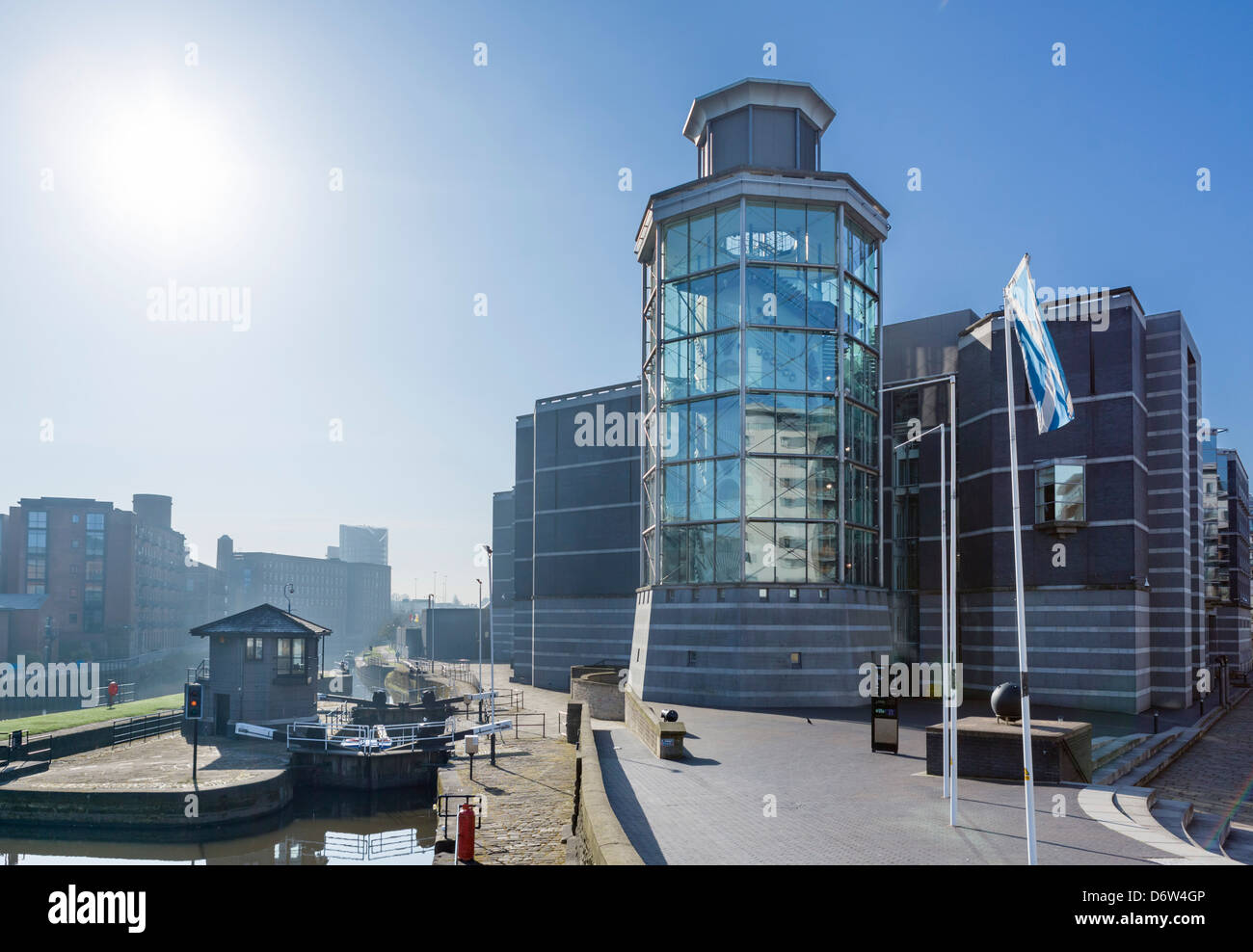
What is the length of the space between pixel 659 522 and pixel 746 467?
17.2ft

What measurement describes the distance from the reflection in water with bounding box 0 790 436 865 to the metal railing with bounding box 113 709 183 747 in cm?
1332

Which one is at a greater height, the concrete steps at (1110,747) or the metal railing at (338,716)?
the concrete steps at (1110,747)

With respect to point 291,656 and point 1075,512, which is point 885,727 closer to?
point 1075,512

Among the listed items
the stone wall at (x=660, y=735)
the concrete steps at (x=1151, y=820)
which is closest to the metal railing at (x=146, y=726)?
the stone wall at (x=660, y=735)

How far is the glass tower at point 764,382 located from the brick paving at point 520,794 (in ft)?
35.4

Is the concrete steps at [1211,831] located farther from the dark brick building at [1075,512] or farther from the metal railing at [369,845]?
the metal railing at [369,845]

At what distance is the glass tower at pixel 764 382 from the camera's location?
Answer: 39.3 meters

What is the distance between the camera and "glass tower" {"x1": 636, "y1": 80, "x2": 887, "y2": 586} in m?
39.3

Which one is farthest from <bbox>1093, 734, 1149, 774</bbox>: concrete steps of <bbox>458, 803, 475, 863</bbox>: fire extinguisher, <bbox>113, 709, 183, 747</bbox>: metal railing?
<bbox>113, 709, 183, 747</bbox>: metal railing

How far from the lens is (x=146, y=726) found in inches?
1684
